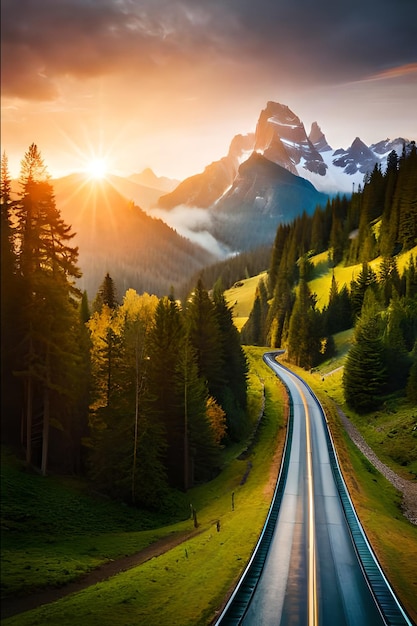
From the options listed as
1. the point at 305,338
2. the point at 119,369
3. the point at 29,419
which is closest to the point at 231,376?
the point at 119,369

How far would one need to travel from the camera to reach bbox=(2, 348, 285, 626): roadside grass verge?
16641 mm

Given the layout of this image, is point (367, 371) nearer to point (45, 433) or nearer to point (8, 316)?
point (45, 433)

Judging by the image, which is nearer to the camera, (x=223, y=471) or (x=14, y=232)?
(x=14, y=232)

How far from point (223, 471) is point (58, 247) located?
3132 cm

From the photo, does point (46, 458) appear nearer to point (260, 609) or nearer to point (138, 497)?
point (138, 497)

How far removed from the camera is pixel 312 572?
2262 centimetres

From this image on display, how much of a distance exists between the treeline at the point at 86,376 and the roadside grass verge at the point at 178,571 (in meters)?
4.87

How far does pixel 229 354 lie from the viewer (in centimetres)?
6544

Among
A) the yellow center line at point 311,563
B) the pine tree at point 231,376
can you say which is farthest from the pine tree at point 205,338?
the yellow center line at point 311,563

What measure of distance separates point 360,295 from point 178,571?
96892 mm

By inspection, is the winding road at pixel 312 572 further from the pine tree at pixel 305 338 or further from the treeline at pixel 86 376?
the pine tree at pixel 305 338

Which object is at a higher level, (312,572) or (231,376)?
(231,376)

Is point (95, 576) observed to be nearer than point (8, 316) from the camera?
Yes

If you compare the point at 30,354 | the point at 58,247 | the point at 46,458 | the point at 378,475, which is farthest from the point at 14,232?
the point at 378,475
